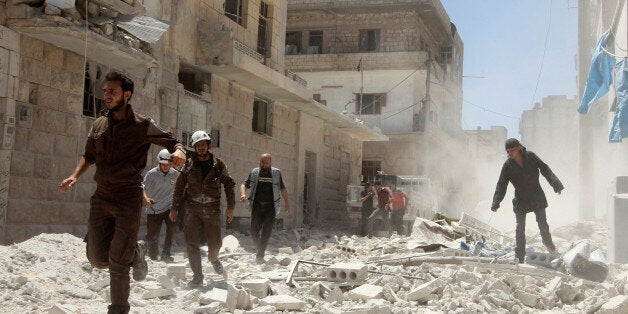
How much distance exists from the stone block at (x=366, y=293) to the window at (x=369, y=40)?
26725 mm

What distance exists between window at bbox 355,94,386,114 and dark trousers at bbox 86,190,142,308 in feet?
90.8

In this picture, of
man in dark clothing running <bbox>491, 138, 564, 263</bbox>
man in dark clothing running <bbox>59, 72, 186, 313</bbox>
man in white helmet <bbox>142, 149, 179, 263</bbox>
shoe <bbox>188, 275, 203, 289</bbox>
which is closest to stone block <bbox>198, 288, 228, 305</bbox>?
shoe <bbox>188, 275, 203, 289</bbox>

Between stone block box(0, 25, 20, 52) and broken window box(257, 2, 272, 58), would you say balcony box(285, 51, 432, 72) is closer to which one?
broken window box(257, 2, 272, 58)

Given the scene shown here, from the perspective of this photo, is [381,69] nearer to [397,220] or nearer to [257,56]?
[397,220]

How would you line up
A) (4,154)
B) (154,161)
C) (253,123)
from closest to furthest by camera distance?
(4,154)
(154,161)
(253,123)

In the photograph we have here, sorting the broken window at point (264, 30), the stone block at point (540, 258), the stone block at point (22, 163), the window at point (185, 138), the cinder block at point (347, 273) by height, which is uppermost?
the broken window at point (264, 30)

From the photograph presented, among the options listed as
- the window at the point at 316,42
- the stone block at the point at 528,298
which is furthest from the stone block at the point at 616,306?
the window at the point at 316,42

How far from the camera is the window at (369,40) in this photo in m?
31.8

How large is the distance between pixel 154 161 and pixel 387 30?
22.3 m

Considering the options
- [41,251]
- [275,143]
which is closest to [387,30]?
[275,143]

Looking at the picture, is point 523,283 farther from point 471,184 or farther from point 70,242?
point 471,184

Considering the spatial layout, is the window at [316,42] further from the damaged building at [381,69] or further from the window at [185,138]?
the window at [185,138]

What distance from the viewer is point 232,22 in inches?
578

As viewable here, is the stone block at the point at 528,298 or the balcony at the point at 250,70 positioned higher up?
the balcony at the point at 250,70
